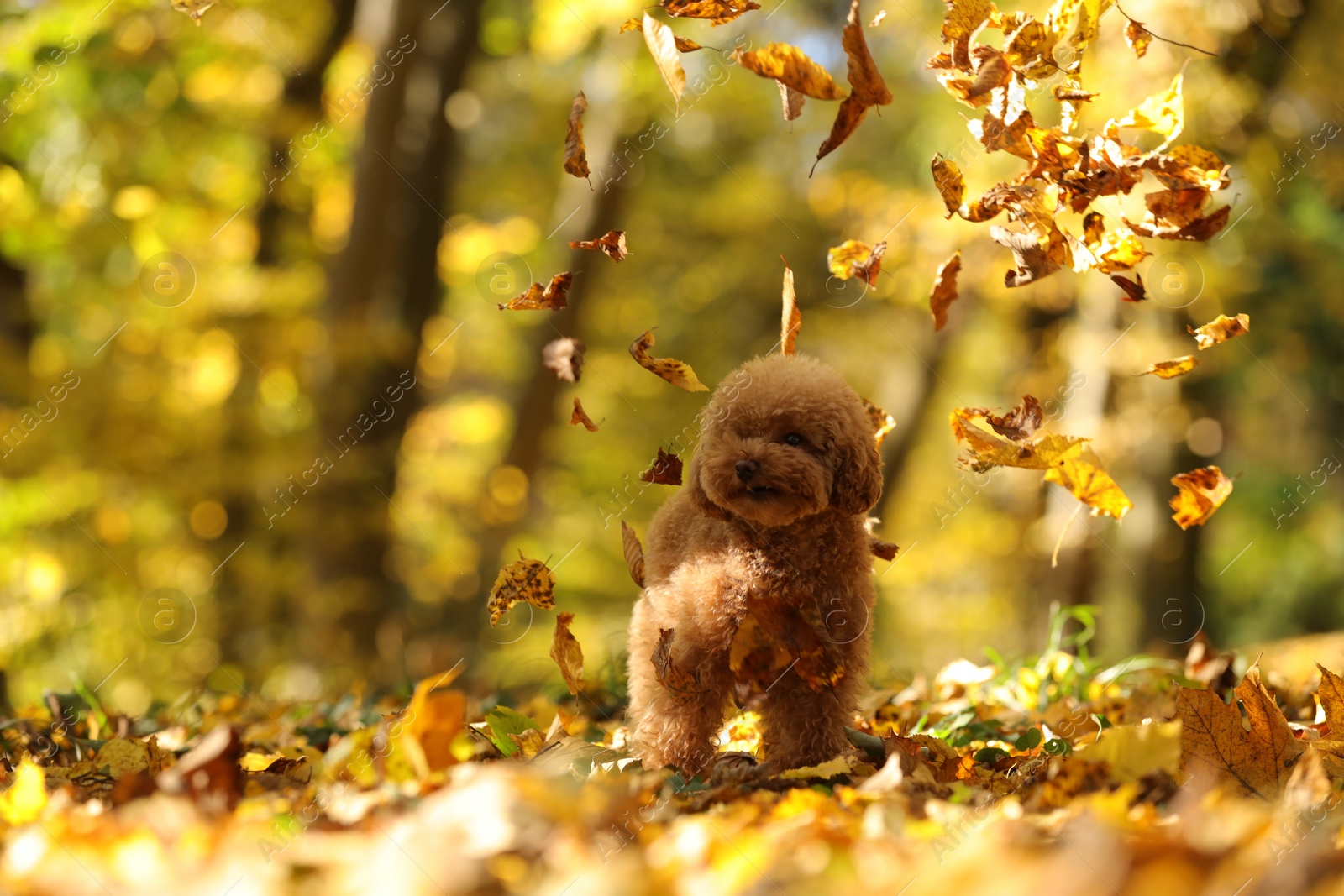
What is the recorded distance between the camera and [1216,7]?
6.54 meters

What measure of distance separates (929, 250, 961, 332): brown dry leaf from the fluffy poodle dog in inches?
14.0

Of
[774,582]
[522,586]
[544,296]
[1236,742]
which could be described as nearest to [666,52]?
[544,296]

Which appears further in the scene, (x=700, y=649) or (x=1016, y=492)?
(x=1016, y=492)

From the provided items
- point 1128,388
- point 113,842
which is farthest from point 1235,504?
point 113,842

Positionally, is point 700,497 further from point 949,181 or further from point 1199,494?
point 1199,494

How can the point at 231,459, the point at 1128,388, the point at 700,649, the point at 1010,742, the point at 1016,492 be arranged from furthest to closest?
the point at 1016,492
the point at 1128,388
the point at 231,459
the point at 1010,742
the point at 700,649

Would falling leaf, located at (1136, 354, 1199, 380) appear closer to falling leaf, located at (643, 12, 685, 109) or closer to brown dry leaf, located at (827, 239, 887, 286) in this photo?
brown dry leaf, located at (827, 239, 887, 286)

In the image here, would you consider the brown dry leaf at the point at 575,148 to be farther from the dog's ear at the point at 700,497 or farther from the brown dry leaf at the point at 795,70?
the dog's ear at the point at 700,497

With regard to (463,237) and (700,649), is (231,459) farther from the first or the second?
(700,649)

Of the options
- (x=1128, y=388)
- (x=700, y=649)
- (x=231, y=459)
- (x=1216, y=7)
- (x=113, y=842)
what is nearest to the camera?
(x=113, y=842)

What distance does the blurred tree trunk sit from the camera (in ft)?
22.5

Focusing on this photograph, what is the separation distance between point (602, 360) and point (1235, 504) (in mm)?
7905

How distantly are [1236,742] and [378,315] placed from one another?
6.36 meters

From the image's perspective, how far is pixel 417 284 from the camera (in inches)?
311
